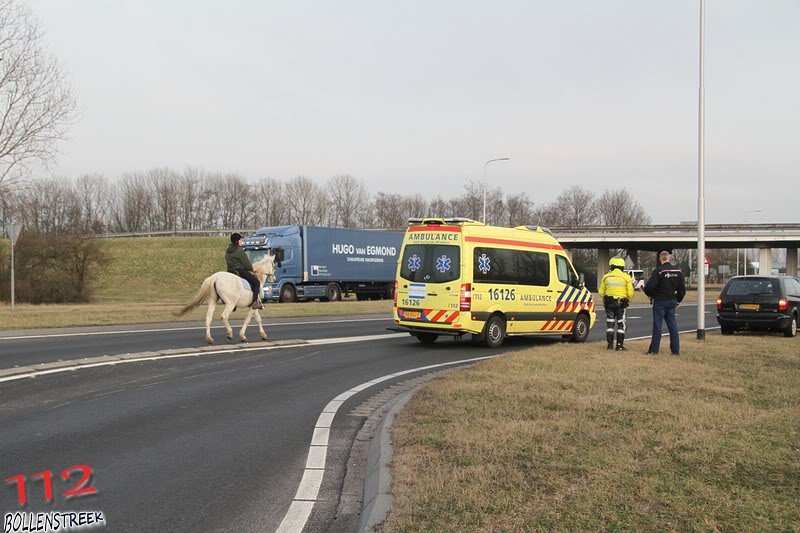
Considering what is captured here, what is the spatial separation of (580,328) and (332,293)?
2335 cm

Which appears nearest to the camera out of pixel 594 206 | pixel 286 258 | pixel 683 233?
pixel 286 258

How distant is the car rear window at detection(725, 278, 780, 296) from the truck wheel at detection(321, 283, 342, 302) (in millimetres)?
23164

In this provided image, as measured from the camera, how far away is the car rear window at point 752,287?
65.5ft

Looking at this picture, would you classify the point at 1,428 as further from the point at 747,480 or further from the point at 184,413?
the point at 747,480

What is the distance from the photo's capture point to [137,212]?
331ft

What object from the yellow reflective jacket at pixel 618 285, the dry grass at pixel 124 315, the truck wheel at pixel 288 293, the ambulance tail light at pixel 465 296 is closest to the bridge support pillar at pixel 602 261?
the truck wheel at pixel 288 293

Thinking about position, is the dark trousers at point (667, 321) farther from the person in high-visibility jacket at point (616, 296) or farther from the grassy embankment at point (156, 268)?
the grassy embankment at point (156, 268)

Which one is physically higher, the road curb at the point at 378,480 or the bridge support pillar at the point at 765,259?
the bridge support pillar at the point at 765,259

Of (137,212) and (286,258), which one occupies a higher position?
(137,212)

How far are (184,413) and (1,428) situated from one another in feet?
5.94

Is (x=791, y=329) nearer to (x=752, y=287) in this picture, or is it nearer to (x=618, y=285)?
(x=752, y=287)

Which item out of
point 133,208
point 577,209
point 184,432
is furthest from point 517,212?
point 184,432

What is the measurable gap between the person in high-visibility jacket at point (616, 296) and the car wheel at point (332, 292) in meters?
25.7

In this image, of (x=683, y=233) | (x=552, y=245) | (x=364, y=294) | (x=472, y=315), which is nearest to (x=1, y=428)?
(x=472, y=315)
